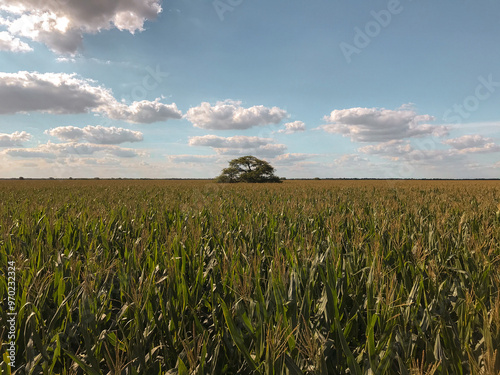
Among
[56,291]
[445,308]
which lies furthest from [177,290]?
[445,308]

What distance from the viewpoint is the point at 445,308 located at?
187 centimetres

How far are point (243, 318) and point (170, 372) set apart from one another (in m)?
0.43

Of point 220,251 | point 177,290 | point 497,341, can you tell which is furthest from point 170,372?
point 220,251

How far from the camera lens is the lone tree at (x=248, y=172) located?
209 feet

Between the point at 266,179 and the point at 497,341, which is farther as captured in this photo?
the point at 266,179

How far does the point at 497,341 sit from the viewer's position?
1.29m

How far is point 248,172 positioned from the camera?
2557 inches

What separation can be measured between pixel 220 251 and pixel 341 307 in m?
1.71

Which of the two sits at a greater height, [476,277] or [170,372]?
[476,277]

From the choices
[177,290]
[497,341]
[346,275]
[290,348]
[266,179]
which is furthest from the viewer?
[266,179]

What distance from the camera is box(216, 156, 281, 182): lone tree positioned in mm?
63719

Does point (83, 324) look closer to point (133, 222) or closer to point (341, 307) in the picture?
point (341, 307)

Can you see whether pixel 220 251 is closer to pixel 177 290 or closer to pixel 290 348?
pixel 177 290

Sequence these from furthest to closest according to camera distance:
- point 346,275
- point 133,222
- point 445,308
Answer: point 133,222 → point 346,275 → point 445,308
